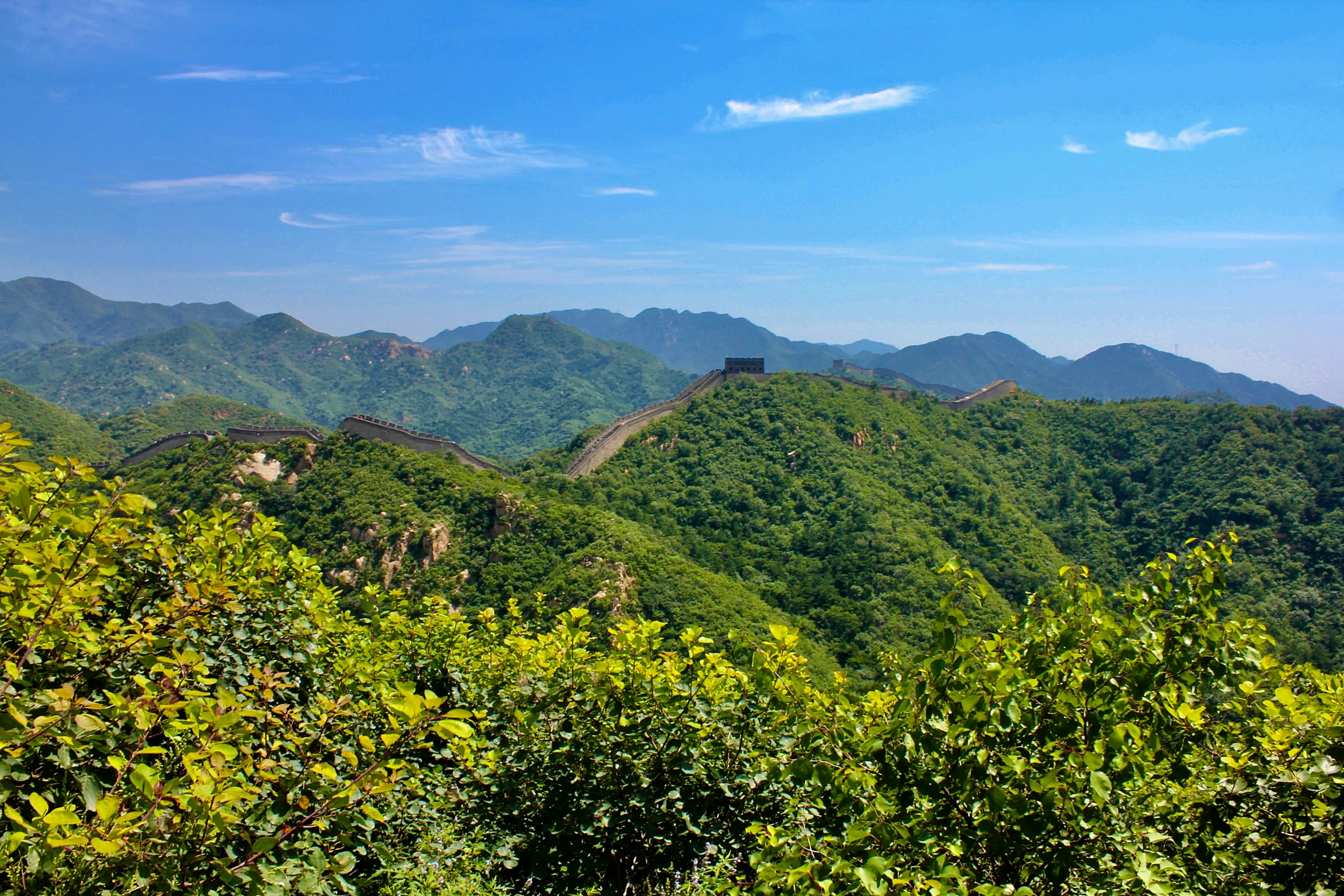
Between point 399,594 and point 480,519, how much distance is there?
75.4 ft

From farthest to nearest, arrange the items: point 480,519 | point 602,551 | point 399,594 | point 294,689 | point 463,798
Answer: point 480,519 → point 602,551 → point 399,594 → point 294,689 → point 463,798

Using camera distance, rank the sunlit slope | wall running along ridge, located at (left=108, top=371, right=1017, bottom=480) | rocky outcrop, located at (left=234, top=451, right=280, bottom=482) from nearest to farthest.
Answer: rocky outcrop, located at (left=234, top=451, right=280, bottom=482), wall running along ridge, located at (left=108, top=371, right=1017, bottom=480), the sunlit slope

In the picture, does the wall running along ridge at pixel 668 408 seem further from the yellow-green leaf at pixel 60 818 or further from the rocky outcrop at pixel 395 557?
the yellow-green leaf at pixel 60 818

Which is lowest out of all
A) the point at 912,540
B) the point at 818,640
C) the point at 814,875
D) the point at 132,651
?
the point at 818,640

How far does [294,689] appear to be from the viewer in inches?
328

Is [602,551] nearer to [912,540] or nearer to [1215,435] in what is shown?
[912,540]

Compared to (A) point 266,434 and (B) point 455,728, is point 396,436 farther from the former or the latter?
(B) point 455,728

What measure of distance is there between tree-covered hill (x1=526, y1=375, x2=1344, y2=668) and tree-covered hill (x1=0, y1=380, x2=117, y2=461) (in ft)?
174

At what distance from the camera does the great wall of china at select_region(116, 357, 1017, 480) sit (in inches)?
1670

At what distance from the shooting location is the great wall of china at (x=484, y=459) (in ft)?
139

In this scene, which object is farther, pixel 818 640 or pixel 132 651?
pixel 818 640

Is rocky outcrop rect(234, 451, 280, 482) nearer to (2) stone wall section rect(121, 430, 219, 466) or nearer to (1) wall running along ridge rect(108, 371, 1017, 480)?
(1) wall running along ridge rect(108, 371, 1017, 480)

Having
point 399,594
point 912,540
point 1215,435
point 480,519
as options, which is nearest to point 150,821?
point 399,594

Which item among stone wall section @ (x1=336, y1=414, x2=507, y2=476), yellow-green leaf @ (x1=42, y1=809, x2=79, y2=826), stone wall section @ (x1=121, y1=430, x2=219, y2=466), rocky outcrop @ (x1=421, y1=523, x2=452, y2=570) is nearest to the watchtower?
stone wall section @ (x1=336, y1=414, x2=507, y2=476)
